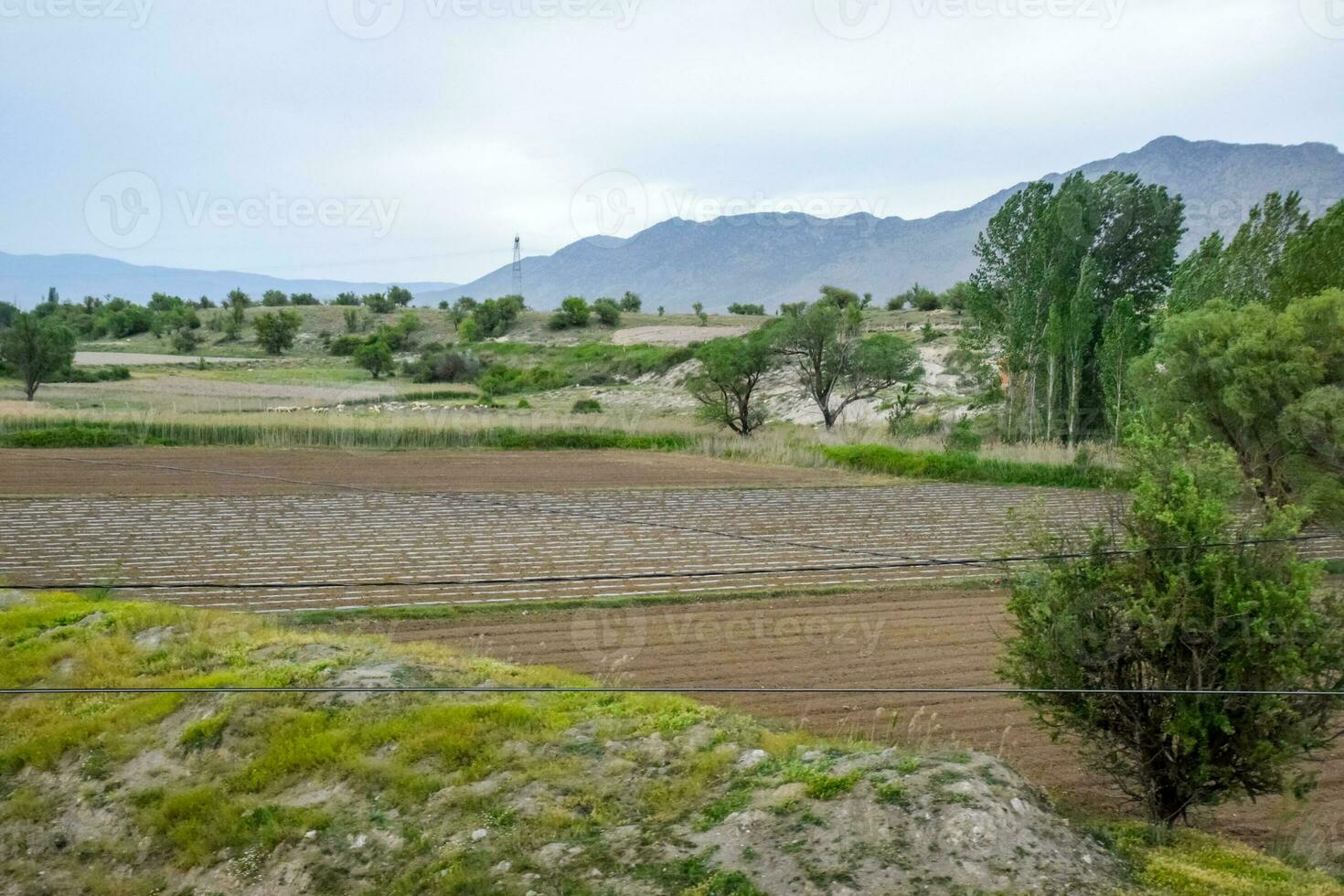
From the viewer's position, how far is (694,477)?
97.8 ft

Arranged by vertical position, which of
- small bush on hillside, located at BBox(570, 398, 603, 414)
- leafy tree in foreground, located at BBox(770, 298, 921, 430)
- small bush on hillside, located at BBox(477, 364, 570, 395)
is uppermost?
leafy tree in foreground, located at BBox(770, 298, 921, 430)

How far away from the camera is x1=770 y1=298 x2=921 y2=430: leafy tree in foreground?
41.2m

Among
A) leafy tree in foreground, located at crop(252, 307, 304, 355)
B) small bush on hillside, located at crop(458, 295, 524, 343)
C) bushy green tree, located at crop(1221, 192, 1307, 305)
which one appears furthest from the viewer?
small bush on hillside, located at crop(458, 295, 524, 343)

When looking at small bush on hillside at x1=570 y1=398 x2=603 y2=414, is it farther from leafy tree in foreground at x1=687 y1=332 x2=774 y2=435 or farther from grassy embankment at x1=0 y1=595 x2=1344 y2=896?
grassy embankment at x1=0 y1=595 x2=1344 y2=896

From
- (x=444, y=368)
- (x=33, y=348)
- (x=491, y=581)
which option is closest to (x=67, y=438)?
(x=33, y=348)

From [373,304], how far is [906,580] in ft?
304

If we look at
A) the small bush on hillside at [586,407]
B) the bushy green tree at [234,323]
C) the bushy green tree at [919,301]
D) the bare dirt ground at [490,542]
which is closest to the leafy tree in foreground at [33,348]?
the small bush on hillside at [586,407]

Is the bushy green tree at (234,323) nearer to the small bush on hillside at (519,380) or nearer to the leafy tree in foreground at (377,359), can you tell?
the leafy tree in foreground at (377,359)

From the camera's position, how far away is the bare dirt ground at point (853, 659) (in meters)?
8.49

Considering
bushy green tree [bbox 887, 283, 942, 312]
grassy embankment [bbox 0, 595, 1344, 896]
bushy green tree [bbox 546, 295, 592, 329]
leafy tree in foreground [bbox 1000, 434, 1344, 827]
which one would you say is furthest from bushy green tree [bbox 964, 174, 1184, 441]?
bushy green tree [bbox 546, 295, 592, 329]

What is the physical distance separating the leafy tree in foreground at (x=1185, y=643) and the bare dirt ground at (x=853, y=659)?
74 cm

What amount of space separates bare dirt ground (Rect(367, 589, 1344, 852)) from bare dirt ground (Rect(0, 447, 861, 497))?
512 inches

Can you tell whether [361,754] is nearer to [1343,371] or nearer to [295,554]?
[295,554]

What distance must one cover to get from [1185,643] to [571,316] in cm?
7985
